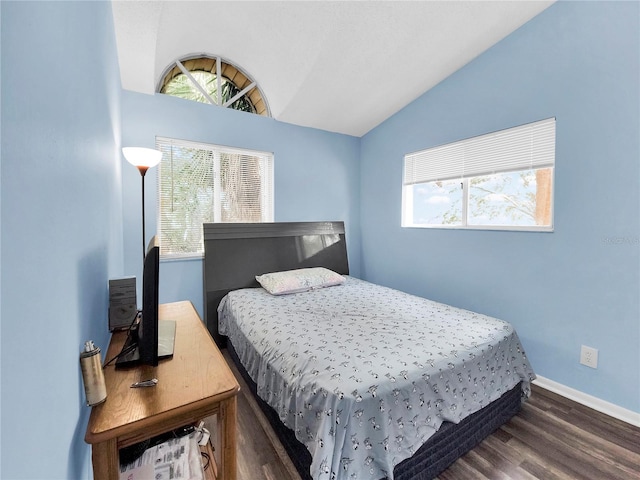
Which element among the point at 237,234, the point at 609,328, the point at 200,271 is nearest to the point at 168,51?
the point at 237,234

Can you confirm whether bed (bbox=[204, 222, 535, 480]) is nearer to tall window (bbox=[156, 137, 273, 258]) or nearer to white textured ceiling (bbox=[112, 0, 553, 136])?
tall window (bbox=[156, 137, 273, 258])

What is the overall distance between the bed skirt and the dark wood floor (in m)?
0.05

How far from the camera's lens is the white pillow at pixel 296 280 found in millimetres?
2736

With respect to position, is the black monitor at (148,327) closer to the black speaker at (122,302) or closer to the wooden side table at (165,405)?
the wooden side table at (165,405)

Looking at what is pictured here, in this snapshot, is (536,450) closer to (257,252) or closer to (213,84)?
(257,252)

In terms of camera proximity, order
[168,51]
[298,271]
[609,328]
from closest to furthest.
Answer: [609,328]
[168,51]
[298,271]

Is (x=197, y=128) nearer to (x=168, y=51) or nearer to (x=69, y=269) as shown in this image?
(x=168, y=51)

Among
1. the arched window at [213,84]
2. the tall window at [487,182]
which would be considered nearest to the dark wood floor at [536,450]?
the tall window at [487,182]

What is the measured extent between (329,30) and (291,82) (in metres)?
0.66

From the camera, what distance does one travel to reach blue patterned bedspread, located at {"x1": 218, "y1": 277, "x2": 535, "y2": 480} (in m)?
1.21

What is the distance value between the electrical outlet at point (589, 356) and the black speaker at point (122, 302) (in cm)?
294

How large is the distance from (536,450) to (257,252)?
104 inches

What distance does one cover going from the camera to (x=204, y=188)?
301 centimetres

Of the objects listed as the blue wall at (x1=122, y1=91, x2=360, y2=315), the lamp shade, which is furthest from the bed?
the lamp shade
